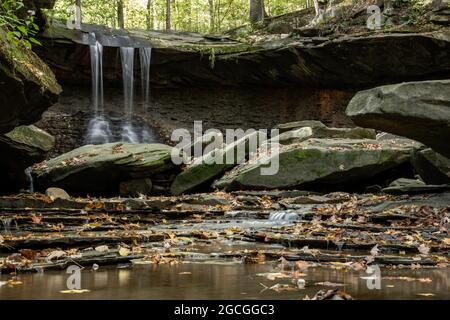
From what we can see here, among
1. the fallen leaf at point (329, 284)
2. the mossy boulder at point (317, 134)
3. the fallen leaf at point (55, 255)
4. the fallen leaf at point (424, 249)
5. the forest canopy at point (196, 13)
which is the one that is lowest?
the fallen leaf at point (424, 249)

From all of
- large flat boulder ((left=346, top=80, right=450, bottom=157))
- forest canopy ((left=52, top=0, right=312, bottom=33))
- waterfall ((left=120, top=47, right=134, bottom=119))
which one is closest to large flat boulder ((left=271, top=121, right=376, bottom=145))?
large flat boulder ((left=346, top=80, right=450, bottom=157))

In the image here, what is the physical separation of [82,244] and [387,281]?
126 inches

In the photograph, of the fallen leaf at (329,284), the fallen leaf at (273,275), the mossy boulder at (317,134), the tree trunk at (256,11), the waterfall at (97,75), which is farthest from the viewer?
the tree trunk at (256,11)

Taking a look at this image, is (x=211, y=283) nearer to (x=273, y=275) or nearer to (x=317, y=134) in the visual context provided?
(x=273, y=275)

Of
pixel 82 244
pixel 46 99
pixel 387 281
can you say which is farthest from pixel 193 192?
pixel 387 281

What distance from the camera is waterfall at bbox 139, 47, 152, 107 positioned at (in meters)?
21.7

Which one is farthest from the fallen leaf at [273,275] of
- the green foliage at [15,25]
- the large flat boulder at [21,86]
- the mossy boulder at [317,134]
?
the mossy boulder at [317,134]

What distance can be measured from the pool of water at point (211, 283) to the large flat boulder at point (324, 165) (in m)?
9.04

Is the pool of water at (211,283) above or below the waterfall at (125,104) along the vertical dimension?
below

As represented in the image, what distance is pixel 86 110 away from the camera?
22766 millimetres

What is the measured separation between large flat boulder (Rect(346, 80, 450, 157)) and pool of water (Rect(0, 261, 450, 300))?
4.44 metres

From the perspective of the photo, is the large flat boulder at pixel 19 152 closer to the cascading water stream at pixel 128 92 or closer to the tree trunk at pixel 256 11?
the cascading water stream at pixel 128 92

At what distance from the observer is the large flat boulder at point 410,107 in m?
7.65

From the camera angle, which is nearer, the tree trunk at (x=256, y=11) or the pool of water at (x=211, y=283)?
the pool of water at (x=211, y=283)
